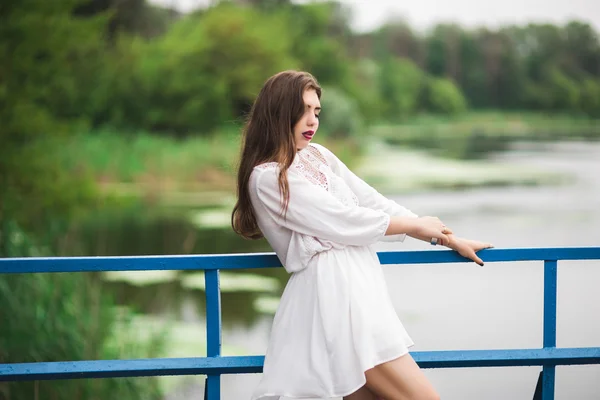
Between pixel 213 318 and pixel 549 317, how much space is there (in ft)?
2.99

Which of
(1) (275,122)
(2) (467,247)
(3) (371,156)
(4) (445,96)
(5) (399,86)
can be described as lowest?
(2) (467,247)

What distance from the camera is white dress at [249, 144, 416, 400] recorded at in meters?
1.84

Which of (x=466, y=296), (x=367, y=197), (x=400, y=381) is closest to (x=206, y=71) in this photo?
(x=466, y=296)

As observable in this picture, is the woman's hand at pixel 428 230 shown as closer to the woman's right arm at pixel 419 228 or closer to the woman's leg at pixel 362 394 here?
the woman's right arm at pixel 419 228

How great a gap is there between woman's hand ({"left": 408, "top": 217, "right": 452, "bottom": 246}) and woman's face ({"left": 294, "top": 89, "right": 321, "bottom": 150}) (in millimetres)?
354

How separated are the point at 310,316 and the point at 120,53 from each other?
812 inches

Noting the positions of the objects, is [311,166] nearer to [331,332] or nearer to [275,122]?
[275,122]

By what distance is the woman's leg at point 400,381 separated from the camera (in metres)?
1.81

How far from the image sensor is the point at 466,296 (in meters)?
10.6

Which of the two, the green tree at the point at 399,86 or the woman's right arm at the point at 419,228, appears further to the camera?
the green tree at the point at 399,86

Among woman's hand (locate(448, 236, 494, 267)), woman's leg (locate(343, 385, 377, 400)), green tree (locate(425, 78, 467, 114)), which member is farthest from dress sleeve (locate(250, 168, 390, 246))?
green tree (locate(425, 78, 467, 114))

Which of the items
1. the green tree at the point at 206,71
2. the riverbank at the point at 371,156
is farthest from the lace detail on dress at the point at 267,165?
the green tree at the point at 206,71

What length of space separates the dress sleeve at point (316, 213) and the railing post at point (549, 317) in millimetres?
509

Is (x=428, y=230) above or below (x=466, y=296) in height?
below
